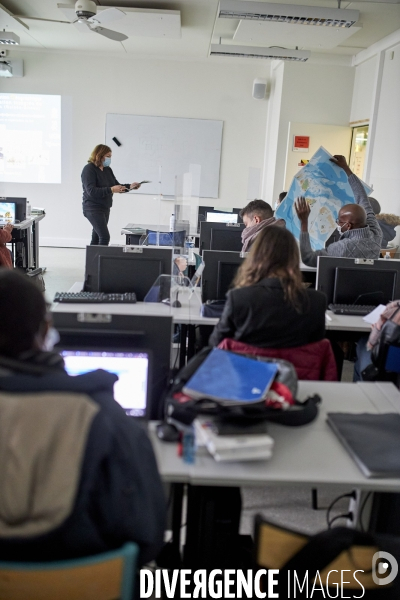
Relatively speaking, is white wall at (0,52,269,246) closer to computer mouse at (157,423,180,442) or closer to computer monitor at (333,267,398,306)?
computer monitor at (333,267,398,306)

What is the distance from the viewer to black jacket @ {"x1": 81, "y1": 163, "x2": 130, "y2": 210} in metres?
6.47

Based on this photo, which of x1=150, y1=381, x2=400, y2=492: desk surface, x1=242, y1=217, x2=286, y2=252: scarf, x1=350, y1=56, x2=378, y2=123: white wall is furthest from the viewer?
x1=350, y1=56, x2=378, y2=123: white wall

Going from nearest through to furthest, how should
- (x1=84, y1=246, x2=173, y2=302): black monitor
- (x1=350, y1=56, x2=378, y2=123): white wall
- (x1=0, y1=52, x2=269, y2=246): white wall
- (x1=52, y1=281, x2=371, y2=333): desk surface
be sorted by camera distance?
(x1=52, y1=281, x2=371, y2=333): desk surface < (x1=84, y1=246, x2=173, y2=302): black monitor < (x1=350, y1=56, x2=378, y2=123): white wall < (x1=0, y1=52, x2=269, y2=246): white wall

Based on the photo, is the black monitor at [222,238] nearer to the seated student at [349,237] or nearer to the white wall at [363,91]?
the seated student at [349,237]

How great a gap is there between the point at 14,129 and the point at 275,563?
878 cm

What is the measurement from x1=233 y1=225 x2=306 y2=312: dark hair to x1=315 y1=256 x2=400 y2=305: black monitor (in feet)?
2.74

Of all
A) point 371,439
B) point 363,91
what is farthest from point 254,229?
point 363,91

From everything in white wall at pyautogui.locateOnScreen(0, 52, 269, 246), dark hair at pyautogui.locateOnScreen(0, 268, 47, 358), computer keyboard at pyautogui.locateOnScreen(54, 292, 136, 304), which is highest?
white wall at pyautogui.locateOnScreen(0, 52, 269, 246)

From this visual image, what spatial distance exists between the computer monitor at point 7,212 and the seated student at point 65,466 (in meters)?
5.08

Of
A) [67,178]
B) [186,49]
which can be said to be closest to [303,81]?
[186,49]

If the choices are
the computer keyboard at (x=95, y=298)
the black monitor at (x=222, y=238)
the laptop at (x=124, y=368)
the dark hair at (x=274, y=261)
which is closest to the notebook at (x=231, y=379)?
the laptop at (x=124, y=368)

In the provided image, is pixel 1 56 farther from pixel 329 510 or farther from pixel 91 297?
pixel 329 510

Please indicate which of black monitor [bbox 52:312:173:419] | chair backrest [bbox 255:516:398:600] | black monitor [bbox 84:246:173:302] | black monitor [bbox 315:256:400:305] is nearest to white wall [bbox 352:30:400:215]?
black monitor [bbox 315:256:400:305]

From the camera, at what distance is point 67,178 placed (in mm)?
8914
